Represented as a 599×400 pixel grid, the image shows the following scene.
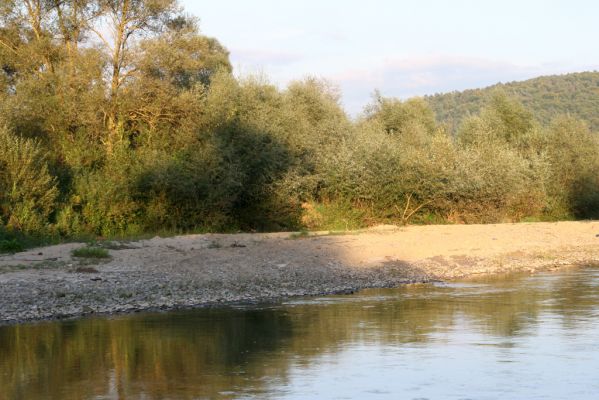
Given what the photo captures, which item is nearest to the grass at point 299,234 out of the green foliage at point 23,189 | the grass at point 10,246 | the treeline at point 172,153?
the treeline at point 172,153

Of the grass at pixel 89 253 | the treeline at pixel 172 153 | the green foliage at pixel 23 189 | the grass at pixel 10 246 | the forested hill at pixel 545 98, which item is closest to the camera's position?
the grass at pixel 89 253

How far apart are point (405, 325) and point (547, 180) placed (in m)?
32.7

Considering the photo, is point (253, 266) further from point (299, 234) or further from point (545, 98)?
point (545, 98)

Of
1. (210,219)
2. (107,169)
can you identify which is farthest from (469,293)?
(107,169)

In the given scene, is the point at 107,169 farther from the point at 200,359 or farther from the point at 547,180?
the point at 547,180

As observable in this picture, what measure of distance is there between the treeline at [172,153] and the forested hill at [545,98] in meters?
68.6

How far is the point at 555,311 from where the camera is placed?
60.5 ft

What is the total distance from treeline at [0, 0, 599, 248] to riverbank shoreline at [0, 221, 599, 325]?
2594mm

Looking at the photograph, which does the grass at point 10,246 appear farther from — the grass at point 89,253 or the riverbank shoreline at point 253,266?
the grass at point 89,253

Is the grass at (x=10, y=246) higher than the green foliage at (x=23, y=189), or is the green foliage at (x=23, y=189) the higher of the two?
the green foliage at (x=23, y=189)

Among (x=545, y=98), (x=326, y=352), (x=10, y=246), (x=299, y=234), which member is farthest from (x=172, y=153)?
(x=545, y=98)

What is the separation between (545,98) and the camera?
407 feet

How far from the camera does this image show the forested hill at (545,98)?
111 metres

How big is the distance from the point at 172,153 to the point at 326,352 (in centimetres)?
2122
